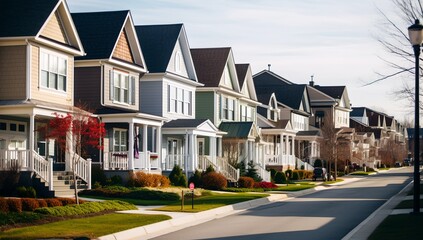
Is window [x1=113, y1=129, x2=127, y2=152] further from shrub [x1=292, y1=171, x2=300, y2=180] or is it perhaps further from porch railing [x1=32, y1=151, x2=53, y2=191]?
shrub [x1=292, y1=171, x2=300, y2=180]

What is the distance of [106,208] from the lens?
28.4m

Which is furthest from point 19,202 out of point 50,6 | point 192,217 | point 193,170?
point 193,170

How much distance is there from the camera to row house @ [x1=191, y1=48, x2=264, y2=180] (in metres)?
57.8

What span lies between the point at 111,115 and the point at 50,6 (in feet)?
24.9

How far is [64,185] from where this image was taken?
34750mm

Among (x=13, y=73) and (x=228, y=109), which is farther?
(x=228, y=109)

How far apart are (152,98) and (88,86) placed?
25.3 ft

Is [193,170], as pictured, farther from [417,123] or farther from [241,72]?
[417,123]

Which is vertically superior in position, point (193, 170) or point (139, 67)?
point (139, 67)

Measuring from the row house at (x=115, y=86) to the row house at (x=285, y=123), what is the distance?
2868 centimetres

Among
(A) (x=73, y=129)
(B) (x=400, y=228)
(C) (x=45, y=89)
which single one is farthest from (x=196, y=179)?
(B) (x=400, y=228)

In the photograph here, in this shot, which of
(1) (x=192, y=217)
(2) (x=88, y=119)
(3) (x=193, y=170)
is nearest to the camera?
(1) (x=192, y=217)

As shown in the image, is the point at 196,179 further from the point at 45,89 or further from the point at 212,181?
the point at 45,89

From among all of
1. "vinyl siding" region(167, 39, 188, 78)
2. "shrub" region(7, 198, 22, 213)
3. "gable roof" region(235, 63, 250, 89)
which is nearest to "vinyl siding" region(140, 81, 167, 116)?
"vinyl siding" region(167, 39, 188, 78)
